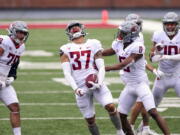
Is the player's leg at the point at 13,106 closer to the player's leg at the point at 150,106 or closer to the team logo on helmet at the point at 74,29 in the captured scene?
the team logo on helmet at the point at 74,29

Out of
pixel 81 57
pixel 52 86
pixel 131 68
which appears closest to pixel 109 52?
pixel 131 68

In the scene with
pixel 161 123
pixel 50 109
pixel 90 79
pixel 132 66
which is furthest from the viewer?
pixel 50 109

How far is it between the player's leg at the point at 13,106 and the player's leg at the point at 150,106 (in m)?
1.67

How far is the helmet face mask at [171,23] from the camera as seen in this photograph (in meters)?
10.2

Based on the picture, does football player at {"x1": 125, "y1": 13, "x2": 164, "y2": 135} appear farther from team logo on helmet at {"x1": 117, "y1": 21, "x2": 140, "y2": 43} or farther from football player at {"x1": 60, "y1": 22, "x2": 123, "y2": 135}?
football player at {"x1": 60, "y1": 22, "x2": 123, "y2": 135}

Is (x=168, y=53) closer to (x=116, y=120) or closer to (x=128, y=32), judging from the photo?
(x=128, y=32)

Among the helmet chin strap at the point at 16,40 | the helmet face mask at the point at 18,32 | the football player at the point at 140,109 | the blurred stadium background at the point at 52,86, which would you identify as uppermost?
the helmet face mask at the point at 18,32

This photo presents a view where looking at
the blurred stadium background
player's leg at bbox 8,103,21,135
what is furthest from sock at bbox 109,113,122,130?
player's leg at bbox 8,103,21,135

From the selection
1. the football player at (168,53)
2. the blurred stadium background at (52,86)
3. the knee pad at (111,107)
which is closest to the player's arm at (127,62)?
the knee pad at (111,107)

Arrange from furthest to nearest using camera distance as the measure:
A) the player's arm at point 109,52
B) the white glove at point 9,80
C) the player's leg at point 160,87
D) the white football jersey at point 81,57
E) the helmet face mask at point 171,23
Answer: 1. the player's leg at point 160,87
2. the helmet face mask at point 171,23
3. the player's arm at point 109,52
4. the white glove at point 9,80
5. the white football jersey at point 81,57

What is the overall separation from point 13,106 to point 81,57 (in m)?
1.17

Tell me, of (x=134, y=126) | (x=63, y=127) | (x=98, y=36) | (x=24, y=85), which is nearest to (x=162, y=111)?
(x=134, y=126)

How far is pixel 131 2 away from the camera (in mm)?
38000

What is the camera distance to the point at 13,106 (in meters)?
9.48
